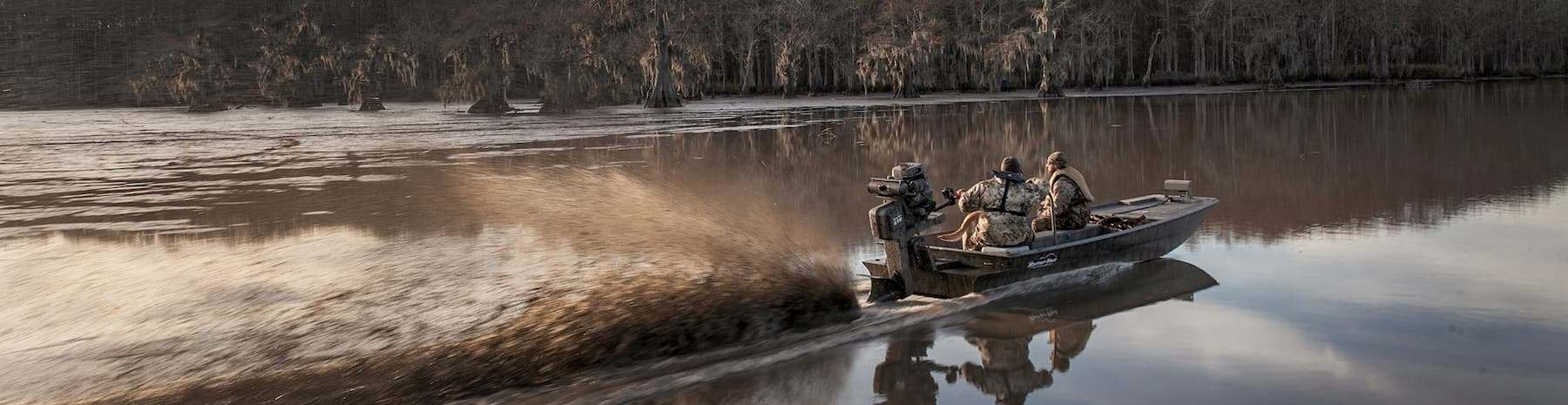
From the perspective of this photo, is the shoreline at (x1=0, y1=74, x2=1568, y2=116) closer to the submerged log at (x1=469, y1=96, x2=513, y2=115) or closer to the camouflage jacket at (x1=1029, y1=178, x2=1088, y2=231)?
the submerged log at (x1=469, y1=96, x2=513, y2=115)

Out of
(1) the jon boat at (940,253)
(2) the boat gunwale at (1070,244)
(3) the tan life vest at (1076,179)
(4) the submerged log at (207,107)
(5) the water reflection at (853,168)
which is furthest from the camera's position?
(4) the submerged log at (207,107)

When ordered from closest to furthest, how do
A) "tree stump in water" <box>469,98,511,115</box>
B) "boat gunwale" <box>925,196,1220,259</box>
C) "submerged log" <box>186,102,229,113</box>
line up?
1. "boat gunwale" <box>925,196,1220,259</box>
2. "tree stump in water" <box>469,98,511,115</box>
3. "submerged log" <box>186,102,229,113</box>

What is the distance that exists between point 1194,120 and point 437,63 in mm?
70610

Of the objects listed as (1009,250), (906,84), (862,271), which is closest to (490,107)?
(906,84)

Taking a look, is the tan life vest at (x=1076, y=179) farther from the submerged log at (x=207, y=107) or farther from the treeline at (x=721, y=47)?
the submerged log at (x=207, y=107)

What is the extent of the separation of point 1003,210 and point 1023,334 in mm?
1653

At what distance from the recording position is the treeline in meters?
66.9

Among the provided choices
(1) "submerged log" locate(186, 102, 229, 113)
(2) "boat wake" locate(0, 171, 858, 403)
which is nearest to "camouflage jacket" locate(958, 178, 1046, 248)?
(2) "boat wake" locate(0, 171, 858, 403)

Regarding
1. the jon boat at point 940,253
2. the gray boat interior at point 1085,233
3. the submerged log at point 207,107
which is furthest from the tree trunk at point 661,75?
the jon boat at point 940,253

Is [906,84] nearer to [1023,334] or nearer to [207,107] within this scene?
[207,107]

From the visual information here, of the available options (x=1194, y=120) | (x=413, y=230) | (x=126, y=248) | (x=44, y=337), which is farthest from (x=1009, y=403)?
(x=1194, y=120)

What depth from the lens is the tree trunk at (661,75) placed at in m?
63.0

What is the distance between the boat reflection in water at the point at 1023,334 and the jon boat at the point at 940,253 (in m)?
0.27

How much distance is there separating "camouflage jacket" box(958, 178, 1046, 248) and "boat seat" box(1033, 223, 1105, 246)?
0.40 m
